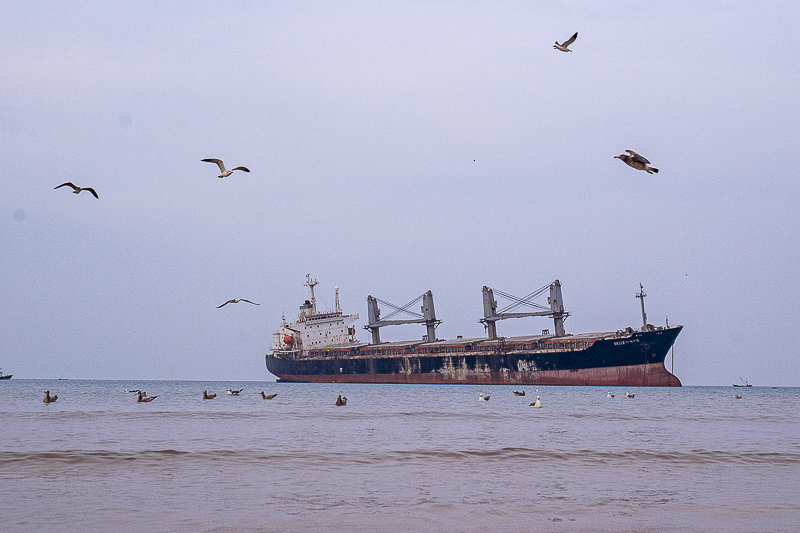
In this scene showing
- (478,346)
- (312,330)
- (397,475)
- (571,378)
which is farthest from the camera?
(312,330)

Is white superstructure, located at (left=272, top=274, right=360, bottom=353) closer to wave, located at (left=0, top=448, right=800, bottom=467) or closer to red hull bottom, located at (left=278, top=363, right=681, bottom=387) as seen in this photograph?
red hull bottom, located at (left=278, top=363, right=681, bottom=387)

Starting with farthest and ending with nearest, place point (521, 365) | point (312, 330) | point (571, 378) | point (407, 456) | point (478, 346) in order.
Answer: point (312, 330), point (478, 346), point (521, 365), point (571, 378), point (407, 456)

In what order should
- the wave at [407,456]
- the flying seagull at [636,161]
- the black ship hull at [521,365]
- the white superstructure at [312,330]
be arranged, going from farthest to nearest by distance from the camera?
the white superstructure at [312,330], the black ship hull at [521,365], the wave at [407,456], the flying seagull at [636,161]

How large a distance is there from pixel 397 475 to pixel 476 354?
58.9m

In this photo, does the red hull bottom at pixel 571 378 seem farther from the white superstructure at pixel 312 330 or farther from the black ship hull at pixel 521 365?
the white superstructure at pixel 312 330

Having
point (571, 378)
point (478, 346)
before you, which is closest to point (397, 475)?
point (571, 378)

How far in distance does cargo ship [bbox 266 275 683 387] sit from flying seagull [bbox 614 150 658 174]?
55.6 metres

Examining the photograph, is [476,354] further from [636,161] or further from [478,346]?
[636,161]

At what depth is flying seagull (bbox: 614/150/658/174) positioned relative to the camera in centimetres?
1275

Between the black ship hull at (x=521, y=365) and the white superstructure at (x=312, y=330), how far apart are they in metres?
3.34

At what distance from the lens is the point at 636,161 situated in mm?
13031

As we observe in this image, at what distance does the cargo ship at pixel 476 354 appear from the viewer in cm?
6744

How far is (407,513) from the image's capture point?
13.6m

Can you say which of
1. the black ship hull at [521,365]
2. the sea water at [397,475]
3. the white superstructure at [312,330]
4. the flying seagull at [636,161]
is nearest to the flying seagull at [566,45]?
the flying seagull at [636,161]
